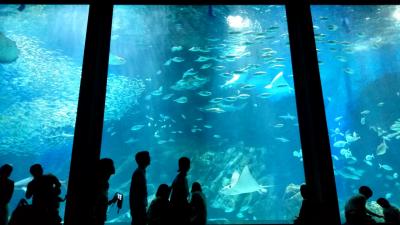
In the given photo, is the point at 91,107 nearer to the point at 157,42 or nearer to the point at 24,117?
the point at 157,42

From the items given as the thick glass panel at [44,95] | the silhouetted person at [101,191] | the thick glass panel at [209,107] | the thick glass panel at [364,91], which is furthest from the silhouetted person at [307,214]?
the thick glass panel at [44,95]

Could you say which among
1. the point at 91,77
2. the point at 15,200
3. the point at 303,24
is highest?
the point at 303,24

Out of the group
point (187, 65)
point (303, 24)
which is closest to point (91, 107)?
point (303, 24)

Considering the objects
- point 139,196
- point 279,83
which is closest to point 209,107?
point 279,83

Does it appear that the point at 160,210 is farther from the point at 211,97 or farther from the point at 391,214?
the point at 211,97

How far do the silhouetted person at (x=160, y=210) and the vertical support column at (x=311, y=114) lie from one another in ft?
4.44

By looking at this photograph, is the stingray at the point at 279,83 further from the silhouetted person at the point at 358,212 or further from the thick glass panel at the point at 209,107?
the silhouetted person at the point at 358,212

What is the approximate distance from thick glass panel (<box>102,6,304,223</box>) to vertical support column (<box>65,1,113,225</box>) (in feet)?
23.8

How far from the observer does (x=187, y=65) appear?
18.4 meters

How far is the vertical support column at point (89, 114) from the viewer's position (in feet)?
8.38

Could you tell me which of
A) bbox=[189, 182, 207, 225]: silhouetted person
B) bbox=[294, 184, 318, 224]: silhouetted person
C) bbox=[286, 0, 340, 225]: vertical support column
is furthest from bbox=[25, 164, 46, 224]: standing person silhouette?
bbox=[286, 0, 340, 225]: vertical support column

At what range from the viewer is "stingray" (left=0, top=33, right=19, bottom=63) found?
36.6ft

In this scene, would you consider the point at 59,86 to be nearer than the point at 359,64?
No

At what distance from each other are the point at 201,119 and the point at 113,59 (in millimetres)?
7868
